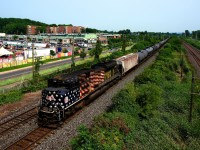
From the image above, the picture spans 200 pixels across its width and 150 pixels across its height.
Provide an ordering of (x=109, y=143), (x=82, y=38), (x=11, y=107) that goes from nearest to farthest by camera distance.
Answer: (x=109, y=143) → (x=11, y=107) → (x=82, y=38)

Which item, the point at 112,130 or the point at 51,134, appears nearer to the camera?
the point at 112,130

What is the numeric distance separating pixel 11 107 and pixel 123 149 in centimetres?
1475

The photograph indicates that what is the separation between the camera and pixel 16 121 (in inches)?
800

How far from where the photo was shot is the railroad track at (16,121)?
18656 millimetres

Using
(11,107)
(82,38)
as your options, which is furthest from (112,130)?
Answer: (82,38)

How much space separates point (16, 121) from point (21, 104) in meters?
5.37

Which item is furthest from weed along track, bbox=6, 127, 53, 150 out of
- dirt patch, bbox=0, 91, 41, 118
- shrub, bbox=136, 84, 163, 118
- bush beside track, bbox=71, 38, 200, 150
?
shrub, bbox=136, 84, 163, 118

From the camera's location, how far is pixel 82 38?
575ft

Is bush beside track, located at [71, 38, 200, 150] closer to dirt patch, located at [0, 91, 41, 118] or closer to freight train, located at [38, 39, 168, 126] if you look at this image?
freight train, located at [38, 39, 168, 126]

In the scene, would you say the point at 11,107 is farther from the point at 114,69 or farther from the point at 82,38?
the point at 82,38

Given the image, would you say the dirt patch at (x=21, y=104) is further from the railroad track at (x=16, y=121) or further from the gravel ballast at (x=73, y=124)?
the gravel ballast at (x=73, y=124)

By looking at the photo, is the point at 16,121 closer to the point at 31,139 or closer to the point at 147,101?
the point at 31,139

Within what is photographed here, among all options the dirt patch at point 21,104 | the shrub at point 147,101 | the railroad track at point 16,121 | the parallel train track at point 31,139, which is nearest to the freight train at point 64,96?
the parallel train track at point 31,139

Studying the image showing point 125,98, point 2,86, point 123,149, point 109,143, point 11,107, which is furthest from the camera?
point 2,86
